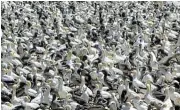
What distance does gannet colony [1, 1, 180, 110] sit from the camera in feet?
48.8

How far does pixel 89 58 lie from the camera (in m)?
18.9

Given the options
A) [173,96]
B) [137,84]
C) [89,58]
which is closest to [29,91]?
[137,84]

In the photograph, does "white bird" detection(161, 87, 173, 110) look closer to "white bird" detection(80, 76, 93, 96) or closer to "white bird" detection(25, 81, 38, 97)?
"white bird" detection(80, 76, 93, 96)

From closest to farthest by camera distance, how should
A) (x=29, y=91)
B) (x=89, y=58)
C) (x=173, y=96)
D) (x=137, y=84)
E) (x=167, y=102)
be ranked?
(x=167, y=102) → (x=173, y=96) → (x=29, y=91) → (x=137, y=84) → (x=89, y=58)

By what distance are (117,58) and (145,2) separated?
1452 cm

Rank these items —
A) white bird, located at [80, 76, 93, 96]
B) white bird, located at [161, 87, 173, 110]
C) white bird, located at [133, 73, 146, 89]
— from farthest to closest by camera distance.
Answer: white bird, located at [133, 73, 146, 89] → white bird, located at [80, 76, 93, 96] → white bird, located at [161, 87, 173, 110]

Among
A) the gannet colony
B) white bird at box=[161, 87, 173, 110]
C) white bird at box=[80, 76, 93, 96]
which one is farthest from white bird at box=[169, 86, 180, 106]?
white bird at box=[80, 76, 93, 96]

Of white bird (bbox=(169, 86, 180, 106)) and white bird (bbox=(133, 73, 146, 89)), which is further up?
white bird (bbox=(133, 73, 146, 89))

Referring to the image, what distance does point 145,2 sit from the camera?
3284cm

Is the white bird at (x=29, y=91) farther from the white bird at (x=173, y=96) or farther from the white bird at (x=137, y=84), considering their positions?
the white bird at (x=173, y=96)

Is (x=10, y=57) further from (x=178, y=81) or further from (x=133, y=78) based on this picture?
(x=178, y=81)

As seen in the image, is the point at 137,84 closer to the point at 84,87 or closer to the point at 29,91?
the point at 84,87

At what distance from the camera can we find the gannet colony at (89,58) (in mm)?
14883

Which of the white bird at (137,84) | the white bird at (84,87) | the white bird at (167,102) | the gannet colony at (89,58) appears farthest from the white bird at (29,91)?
the white bird at (167,102)
